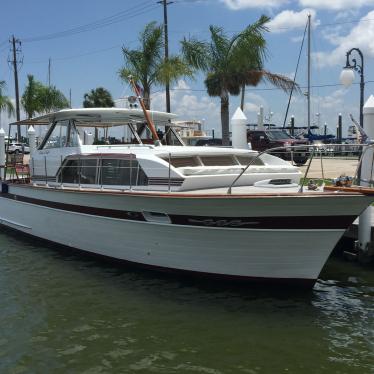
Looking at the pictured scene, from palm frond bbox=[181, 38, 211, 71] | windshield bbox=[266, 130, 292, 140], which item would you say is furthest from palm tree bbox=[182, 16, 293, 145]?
windshield bbox=[266, 130, 292, 140]

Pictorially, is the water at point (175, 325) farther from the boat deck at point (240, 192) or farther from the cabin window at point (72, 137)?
the cabin window at point (72, 137)

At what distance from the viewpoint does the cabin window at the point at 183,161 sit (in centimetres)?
943

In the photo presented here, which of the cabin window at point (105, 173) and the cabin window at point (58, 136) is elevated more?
the cabin window at point (58, 136)

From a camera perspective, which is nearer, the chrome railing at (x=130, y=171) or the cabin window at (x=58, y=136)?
the chrome railing at (x=130, y=171)

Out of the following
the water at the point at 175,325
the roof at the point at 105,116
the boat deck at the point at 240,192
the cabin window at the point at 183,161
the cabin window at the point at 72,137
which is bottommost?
the water at the point at 175,325

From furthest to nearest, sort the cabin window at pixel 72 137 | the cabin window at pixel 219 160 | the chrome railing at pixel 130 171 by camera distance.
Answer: the cabin window at pixel 72 137, the cabin window at pixel 219 160, the chrome railing at pixel 130 171

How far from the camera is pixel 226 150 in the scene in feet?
33.2

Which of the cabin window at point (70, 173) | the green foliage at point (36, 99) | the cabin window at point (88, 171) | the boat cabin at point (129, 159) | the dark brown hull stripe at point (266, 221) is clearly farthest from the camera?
the green foliage at point (36, 99)

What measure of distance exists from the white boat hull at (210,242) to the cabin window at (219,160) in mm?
1809

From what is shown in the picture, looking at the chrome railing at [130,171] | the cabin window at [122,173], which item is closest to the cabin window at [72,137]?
the chrome railing at [130,171]

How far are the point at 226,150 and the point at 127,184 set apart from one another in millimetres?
2114

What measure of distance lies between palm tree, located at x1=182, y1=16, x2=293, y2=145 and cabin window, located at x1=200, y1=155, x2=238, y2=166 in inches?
420

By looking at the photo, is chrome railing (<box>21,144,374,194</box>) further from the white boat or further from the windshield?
the windshield

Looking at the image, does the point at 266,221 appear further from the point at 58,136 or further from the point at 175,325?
the point at 58,136
